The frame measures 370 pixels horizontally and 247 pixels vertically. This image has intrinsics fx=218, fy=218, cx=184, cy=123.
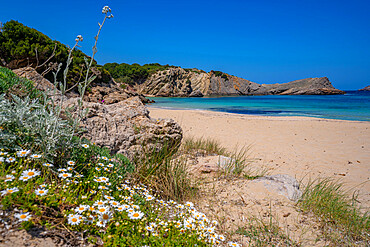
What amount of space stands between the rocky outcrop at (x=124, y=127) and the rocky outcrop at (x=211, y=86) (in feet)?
190

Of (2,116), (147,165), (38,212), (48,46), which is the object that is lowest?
(147,165)

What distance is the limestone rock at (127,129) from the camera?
151 inches

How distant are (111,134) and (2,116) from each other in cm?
175

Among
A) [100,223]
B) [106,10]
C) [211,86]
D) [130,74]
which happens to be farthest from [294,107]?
[130,74]

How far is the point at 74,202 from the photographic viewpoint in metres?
1.98

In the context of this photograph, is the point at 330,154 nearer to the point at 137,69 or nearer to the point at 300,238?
the point at 300,238

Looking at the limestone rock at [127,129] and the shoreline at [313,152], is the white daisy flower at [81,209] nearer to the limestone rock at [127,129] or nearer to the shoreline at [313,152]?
the limestone rock at [127,129]

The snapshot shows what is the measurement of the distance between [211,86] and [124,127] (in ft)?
240

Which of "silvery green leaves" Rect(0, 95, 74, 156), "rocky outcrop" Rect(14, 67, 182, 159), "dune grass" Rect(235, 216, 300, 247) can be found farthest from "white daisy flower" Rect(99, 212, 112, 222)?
"rocky outcrop" Rect(14, 67, 182, 159)

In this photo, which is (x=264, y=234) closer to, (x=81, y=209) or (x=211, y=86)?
(x=81, y=209)

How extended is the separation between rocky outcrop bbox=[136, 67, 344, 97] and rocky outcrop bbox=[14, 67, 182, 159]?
5806 centimetres

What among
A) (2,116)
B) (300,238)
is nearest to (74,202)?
(2,116)

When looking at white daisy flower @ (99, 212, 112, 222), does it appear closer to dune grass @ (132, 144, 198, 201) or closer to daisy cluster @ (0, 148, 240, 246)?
daisy cluster @ (0, 148, 240, 246)

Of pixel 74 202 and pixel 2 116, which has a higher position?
pixel 2 116
